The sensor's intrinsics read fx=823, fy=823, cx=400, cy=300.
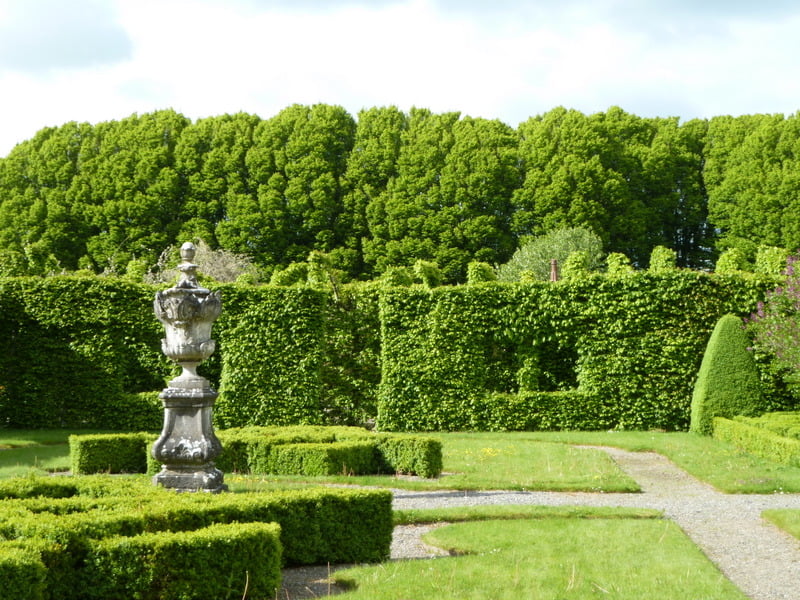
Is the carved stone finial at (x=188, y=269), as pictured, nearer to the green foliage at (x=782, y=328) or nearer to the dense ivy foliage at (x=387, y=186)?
the green foliage at (x=782, y=328)

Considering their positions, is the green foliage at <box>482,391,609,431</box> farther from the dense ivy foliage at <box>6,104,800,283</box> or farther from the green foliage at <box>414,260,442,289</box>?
the dense ivy foliage at <box>6,104,800,283</box>

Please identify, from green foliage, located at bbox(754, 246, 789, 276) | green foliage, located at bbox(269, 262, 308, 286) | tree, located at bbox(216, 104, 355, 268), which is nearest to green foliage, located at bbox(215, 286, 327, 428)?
green foliage, located at bbox(269, 262, 308, 286)

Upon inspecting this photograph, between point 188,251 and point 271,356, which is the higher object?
point 188,251

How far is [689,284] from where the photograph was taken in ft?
58.8

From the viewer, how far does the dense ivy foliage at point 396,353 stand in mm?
17922

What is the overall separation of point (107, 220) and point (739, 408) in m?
27.3

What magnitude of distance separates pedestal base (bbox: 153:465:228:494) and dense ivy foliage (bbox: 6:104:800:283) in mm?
25210

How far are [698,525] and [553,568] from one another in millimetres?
2831

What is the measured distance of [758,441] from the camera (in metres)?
13.6

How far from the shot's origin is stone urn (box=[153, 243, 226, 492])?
880 cm

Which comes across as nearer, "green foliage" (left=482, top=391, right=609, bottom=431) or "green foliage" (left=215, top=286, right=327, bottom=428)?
"green foliage" (left=482, top=391, right=609, bottom=431)

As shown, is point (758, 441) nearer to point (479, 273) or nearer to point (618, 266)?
point (618, 266)

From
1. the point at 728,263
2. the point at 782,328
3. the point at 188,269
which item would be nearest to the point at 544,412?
the point at 782,328

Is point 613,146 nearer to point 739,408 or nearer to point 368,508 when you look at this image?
point 739,408
